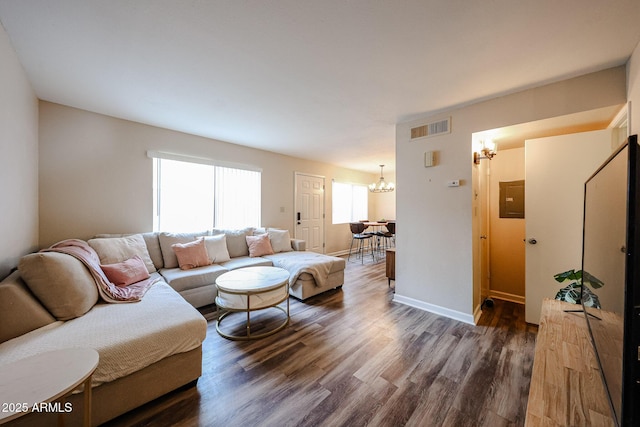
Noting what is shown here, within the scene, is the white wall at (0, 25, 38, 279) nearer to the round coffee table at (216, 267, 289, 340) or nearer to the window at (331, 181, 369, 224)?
the round coffee table at (216, 267, 289, 340)

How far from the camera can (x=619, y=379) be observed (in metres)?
0.67

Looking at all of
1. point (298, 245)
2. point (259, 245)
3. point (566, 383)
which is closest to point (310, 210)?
point (298, 245)

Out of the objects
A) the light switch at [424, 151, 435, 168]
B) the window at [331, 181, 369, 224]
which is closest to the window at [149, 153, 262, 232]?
the window at [331, 181, 369, 224]

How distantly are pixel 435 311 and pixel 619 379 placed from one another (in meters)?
2.29

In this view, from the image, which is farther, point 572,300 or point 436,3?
point 572,300

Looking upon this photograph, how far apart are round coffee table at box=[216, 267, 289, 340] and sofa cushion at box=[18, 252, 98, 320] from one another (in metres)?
0.97

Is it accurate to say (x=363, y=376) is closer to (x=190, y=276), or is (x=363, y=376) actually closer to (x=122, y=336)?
(x=122, y=336)

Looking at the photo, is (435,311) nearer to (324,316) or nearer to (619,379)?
(324,316)

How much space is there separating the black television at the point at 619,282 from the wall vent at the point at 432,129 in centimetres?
187

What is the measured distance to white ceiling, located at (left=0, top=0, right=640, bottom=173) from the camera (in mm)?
1345

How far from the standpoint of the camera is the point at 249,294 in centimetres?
213

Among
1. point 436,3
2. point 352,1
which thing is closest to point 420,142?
point 436,3

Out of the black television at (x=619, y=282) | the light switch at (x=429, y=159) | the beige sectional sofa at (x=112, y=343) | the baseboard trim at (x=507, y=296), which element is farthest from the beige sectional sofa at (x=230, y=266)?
the black television at (x=619, y=282)

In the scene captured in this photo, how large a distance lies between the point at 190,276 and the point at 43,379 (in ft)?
6.20
